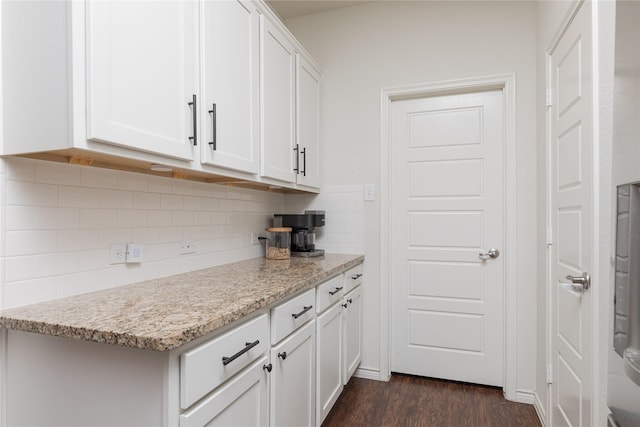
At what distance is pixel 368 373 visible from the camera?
2.63 m

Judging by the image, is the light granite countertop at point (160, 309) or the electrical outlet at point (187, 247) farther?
the electrical outlet at point (187, 247)

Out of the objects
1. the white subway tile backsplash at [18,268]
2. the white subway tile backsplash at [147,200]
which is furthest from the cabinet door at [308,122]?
the white subway tile backsplash at [18,268]

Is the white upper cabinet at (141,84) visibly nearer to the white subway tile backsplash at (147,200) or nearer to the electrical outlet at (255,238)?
the white subway tile backsplash at (147,200)

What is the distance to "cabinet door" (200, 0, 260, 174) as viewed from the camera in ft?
4.82

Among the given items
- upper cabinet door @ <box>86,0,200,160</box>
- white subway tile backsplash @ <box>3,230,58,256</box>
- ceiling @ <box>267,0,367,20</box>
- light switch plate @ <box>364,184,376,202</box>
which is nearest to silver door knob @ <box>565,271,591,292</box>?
light switch plate @ <box>364,184,376,202</box>

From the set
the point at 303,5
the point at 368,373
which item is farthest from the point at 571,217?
the point at 303,5

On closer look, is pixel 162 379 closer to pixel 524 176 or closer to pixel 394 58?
pixel 524 176

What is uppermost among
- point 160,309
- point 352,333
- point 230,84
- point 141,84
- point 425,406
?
point 230,84

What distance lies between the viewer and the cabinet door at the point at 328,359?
180cm

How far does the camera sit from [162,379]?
2.84 feet

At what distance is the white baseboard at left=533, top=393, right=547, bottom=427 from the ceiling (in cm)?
298

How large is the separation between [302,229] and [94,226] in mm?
1441

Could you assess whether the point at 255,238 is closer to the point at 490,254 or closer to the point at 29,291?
the point at 29,291

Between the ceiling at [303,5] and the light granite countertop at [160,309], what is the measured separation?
6.99 ft
